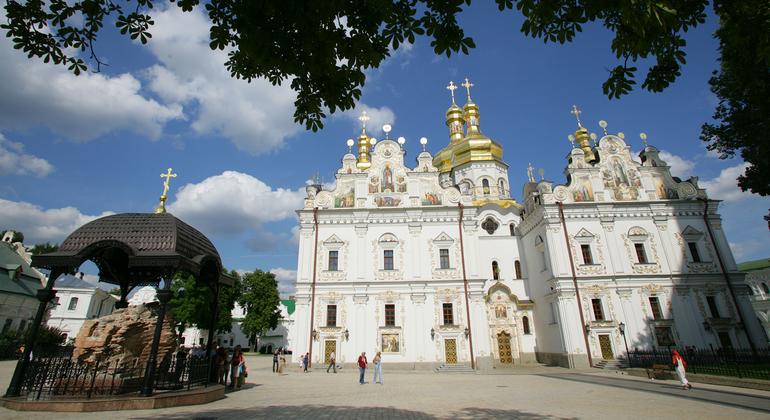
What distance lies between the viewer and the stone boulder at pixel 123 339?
30.3 ft

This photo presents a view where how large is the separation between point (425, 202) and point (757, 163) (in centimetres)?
1719

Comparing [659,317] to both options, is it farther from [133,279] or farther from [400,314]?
[133,279]

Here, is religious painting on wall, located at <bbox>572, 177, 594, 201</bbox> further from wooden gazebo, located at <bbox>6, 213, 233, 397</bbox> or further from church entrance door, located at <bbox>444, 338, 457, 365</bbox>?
wooden gazebo, located at <bbox>6, 213, 233, 397</bbox>

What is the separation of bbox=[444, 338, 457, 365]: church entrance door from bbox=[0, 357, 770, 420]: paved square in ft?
31.2

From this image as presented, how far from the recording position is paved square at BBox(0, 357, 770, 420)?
812 centimetres

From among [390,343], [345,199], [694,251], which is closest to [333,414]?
[390,343]

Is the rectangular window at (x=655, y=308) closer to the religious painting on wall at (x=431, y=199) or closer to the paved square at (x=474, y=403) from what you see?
the paved square at (x=474, y=403)

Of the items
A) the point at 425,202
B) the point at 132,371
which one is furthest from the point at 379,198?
the point at 132,371

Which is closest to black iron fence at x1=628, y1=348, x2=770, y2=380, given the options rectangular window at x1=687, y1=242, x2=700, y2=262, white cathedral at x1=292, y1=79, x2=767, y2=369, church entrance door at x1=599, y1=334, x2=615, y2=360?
church entrance door at x1=599, y1=334, x2=615, y2=360

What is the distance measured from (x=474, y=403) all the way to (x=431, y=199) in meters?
18.0

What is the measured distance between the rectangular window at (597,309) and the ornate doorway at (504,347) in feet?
20.2

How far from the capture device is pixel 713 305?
2378cm

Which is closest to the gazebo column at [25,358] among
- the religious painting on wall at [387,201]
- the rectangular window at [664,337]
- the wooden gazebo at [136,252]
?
the wooden gazebo at [136,252]

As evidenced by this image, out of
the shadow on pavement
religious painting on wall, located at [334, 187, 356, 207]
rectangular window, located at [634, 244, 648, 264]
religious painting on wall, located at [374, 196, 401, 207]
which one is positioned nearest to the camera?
the shadow on pavement
